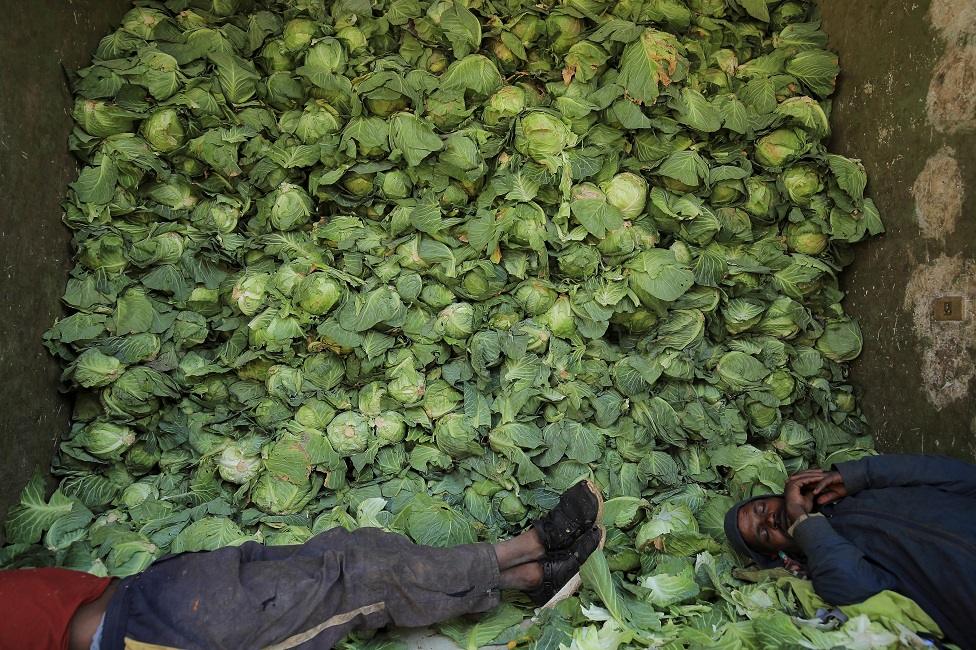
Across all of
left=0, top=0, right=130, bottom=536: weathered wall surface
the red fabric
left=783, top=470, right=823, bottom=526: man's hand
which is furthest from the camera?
left=0, top=0, right=130, bottom=536: weathered wall surface

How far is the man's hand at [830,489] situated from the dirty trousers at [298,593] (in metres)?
1.64

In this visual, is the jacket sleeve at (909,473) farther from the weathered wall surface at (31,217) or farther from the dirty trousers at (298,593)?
the weathered wall surface at (31,217)

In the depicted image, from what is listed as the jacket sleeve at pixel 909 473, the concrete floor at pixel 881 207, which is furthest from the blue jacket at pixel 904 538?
the concrete floor at pixel 881 207

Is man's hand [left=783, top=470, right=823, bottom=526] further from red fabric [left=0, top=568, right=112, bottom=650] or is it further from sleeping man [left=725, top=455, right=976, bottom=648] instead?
red fabric [left=0, top=568, right=112, bottom=650]

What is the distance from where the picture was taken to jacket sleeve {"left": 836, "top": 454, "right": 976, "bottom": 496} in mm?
2715

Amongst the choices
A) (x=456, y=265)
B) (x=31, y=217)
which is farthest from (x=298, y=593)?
(x=31, y=217)

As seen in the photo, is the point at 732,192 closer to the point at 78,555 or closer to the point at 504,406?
the point at 504,406

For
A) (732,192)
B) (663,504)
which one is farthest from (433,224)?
(663,504)

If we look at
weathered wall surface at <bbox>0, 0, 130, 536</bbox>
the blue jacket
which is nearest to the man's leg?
the blue jacket

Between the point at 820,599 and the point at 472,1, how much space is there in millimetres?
3969

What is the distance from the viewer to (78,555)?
10.3ft

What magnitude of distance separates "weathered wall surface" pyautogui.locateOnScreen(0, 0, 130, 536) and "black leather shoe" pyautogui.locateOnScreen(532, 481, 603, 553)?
9.44ft

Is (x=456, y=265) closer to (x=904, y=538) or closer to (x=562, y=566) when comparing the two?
(x=562, y=566)

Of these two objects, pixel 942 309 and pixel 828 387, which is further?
pixel 828 387
